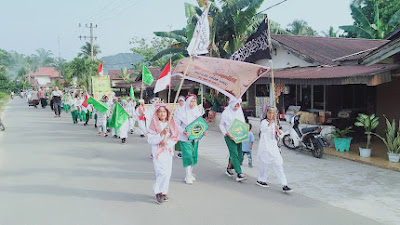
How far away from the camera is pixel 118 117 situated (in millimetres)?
11703

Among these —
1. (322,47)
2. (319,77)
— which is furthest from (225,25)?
(319,77)

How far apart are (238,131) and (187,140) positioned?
38.8 inches

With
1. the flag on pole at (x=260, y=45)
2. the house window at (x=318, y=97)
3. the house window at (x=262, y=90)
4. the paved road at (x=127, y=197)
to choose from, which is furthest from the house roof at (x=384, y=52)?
the house window at (x=262, y=90)

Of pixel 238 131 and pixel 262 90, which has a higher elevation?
pixel 262 90

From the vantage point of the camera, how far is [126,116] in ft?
39.0

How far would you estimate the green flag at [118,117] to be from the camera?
11.6 metres

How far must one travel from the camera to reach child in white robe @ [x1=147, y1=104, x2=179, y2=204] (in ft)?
17.9

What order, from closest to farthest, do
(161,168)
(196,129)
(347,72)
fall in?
(161,168) → (196,129) → (347,72)

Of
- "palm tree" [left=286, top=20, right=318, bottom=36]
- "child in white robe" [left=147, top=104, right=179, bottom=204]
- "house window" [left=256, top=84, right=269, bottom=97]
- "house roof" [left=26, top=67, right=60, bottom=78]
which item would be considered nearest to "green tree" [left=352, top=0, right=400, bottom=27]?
"palm tree" [left=286, top=20, right=318, bottom=36]

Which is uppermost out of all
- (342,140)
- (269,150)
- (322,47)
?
(322,47)

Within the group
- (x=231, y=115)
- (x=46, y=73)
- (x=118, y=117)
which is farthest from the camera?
(x=46, y=73)

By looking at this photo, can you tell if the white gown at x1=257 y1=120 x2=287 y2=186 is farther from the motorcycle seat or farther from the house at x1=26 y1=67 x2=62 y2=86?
the house at x1=26 y1=67 x2=62 y2=86

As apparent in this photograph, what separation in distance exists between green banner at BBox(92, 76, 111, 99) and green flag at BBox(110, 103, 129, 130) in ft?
22.6

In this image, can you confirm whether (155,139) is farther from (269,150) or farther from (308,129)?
(308,129)
